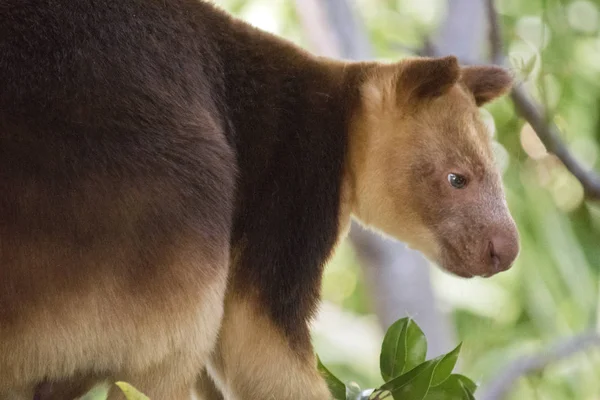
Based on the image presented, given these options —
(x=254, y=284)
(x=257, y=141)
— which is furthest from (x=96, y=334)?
(x=257, y=141)

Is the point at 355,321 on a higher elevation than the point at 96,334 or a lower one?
lower

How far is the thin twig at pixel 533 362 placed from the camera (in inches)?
128

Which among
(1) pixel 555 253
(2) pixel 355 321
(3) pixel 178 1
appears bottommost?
A: (2) pixel 355 321

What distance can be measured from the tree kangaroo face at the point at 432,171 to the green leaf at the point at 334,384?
0.41 meters

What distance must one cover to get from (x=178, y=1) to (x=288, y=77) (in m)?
0.32

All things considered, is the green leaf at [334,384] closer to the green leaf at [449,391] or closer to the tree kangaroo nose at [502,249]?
the green leaf at [449,391]

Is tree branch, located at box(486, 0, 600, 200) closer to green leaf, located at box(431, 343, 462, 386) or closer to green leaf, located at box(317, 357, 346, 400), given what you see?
green leaf, located at box(317, 357, 346, 400)

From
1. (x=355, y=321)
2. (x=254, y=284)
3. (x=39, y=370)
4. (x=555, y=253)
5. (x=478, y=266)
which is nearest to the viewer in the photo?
(x=39, y=370)

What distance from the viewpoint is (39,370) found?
5.28 feet

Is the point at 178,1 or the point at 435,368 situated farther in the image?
the point at 178,1

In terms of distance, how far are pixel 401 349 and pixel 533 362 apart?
172 cm

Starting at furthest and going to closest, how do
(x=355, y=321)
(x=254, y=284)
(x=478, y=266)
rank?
(x=355, y=321) → (x=478, y=266) → (x=254, y=284)

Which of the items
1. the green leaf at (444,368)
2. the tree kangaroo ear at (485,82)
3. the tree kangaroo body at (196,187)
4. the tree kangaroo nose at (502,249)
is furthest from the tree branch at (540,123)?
the green leaf at (444,368)

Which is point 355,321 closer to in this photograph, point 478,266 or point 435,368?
point 478,266
